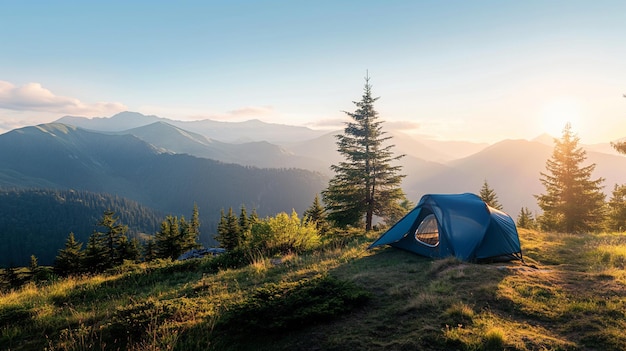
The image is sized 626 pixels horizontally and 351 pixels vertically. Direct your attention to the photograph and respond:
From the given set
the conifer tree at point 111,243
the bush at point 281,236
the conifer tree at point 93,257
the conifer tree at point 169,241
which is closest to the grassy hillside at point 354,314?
the bush at point 281,236

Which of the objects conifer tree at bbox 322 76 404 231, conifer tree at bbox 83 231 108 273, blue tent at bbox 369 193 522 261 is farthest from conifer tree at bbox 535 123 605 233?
conifer tree at bbox 83 231 108 273

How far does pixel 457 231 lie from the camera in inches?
451

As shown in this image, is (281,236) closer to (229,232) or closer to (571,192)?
(571,192)

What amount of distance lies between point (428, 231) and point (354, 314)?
772 cm

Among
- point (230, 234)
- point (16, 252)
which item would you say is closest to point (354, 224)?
point (230, 234)

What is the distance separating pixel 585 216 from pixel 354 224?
816 inches

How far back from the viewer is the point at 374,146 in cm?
2386

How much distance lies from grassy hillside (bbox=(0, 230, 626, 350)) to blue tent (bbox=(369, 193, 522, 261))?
1475 millimetres

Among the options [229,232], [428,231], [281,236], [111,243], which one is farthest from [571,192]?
[111,243]

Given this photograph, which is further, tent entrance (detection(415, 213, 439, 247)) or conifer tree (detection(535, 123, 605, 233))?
conifer tree (detection(535, 123, 605, 233))

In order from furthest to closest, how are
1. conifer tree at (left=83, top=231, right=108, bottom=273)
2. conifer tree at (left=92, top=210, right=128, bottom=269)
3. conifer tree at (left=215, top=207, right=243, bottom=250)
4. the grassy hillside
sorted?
conifer tree at (left=215, top=207, right=243, bottom=250), conifer tree at (left=92, top=210, right=128, bottom=269), conifer tree at (left=83, top=231, right=108, bottom=273), the grassy hillside

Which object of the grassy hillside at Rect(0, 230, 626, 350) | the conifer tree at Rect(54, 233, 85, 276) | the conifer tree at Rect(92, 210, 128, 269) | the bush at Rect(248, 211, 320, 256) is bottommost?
the conifer tree at Rect(54, 233, 85, 276)

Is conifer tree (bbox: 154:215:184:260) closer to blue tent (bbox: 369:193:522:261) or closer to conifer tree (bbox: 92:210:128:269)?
conifer tree (bbox: 92:210:128:269)

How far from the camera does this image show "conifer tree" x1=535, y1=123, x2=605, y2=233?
27250 millimetres
